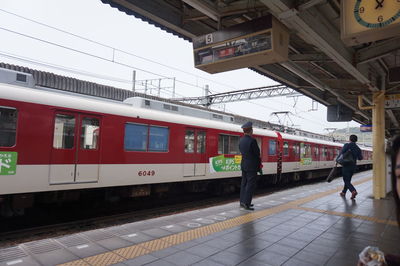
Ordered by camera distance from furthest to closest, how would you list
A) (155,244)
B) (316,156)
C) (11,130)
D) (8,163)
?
1. (316,156)
2. (11,130)
3. (8,163)
4. (155,244)

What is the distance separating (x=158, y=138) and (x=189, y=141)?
1183 mm

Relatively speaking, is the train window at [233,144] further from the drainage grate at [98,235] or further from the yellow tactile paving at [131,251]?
the yellow tactile paving at [131,251]

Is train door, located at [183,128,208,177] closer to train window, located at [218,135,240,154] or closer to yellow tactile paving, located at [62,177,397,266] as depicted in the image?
train window, located at [218,135,240,154]

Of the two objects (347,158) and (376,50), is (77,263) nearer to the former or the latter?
(376,50)

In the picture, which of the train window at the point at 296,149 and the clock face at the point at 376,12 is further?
the train window at the point at 296,149

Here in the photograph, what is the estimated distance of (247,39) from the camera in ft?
14.6

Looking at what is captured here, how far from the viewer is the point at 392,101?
8.24 m

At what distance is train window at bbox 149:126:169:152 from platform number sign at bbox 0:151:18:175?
120 inches

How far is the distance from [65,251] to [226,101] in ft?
66.5

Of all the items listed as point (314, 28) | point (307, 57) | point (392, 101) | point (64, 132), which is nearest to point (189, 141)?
point (64, 132)

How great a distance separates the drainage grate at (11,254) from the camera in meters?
3.13

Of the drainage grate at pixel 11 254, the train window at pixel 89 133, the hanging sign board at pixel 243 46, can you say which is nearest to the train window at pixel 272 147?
the hanging sign board at pixel 243 46

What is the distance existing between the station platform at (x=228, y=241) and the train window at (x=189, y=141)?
8.96 feet

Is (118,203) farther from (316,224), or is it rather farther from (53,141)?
(316,224)
